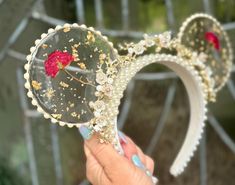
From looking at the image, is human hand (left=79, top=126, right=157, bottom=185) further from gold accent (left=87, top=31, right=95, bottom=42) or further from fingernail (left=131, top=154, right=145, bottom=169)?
gold accent (left=87, top=31, right=95, bottom=42)

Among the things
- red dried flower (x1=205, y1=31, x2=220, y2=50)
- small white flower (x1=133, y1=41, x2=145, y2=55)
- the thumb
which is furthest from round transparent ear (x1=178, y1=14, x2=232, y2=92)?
the thumb

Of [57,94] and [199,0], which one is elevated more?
[199,0]

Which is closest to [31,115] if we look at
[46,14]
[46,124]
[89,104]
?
[46,124]

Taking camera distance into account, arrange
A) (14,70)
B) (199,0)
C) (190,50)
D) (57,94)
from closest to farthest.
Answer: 1. (57,94)
2. (190,50)
3. (14,70)
4. (199,0)

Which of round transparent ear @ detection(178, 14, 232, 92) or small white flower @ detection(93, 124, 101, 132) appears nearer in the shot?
small white flower @ detection(93, 124, 101, 132)

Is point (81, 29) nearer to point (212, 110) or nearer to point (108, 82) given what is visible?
point (108, 82)

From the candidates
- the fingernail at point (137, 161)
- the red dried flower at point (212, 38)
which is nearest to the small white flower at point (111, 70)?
the fingernail at point (137, 161)

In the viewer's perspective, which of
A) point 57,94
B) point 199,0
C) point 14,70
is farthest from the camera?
point 199,0
